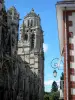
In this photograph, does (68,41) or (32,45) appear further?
(32,45)

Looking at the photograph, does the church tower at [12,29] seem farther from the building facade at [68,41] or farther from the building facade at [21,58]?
the building facade at [68,41]

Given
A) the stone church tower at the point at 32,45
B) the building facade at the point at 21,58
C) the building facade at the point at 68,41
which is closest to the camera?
the building facade at the point at 68,41

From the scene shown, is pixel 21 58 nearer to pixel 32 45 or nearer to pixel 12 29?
pixel 32 45

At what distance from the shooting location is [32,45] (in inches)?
2921

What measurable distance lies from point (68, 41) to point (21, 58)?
2219 inches

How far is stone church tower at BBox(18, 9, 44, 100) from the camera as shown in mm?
71875

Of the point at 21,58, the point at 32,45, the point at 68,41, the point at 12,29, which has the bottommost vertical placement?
the point at 68,41

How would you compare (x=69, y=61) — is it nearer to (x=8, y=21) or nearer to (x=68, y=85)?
(x=68, y=85)

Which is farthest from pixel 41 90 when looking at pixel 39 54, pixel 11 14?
pixel 11 14

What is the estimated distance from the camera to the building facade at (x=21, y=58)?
46094 mm

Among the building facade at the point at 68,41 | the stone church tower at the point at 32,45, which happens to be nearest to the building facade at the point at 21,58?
the stone church tower at the point at 32,45

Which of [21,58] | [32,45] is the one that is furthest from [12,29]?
[32,45]

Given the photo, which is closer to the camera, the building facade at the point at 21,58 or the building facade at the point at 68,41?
the building facade at the point at 68,41

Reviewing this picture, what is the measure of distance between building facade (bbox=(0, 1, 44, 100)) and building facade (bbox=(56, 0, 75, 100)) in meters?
33.3
